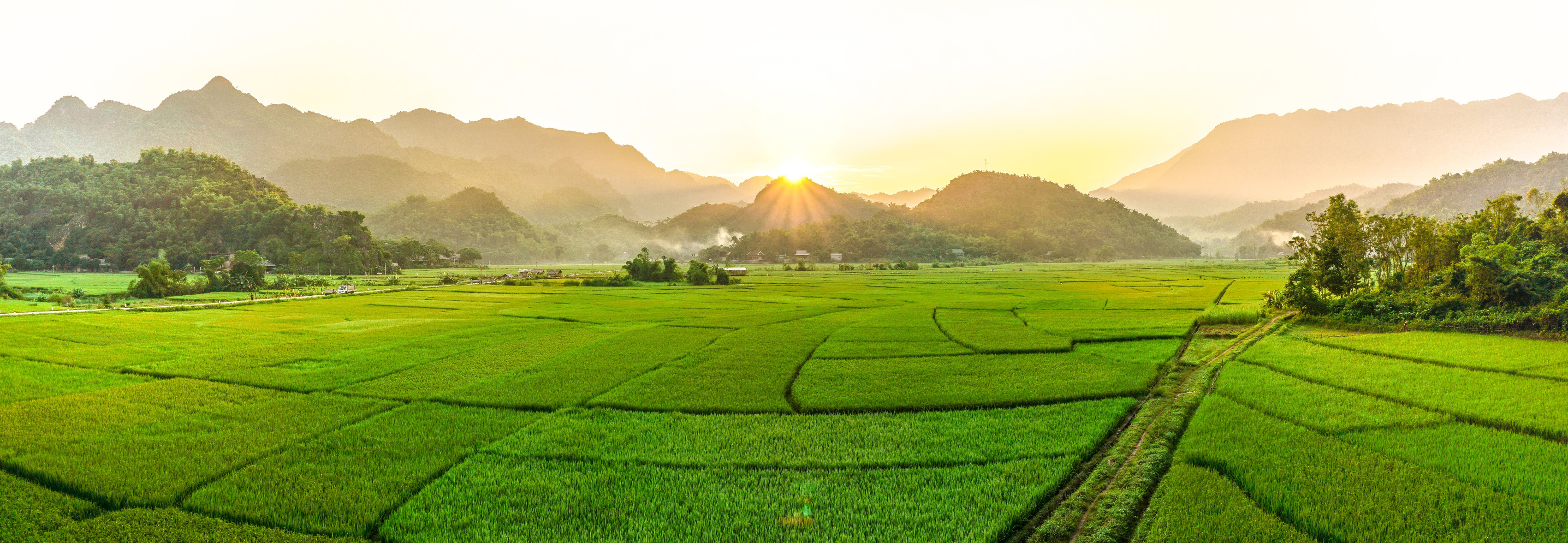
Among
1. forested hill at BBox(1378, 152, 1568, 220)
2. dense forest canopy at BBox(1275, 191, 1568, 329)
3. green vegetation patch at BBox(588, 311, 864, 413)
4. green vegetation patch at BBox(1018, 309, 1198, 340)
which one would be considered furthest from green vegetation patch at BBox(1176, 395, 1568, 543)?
forested hill at BBox(1378, 152, 1568, 220)

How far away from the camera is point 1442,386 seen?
11.9m

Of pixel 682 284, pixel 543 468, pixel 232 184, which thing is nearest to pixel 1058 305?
pixel 543 468

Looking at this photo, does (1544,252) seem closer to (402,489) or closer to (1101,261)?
(402,489)

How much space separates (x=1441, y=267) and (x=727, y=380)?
25.2 meters

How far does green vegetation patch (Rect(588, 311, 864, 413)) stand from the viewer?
37.0 feet

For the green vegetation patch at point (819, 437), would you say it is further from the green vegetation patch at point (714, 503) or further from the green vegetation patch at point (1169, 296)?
the green vegetation patch at point (1169, 296)

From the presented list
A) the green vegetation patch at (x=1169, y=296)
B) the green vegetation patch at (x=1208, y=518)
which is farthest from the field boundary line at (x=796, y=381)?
the green vegetation patch at (x=1169, y=296)

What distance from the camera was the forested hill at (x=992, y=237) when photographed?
145750 mm

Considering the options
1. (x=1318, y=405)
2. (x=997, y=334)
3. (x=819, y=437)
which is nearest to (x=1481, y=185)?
(x=997, y=334)

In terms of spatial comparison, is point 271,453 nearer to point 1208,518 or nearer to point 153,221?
point 1208,518

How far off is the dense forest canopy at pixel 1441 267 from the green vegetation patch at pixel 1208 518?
18.5 meters

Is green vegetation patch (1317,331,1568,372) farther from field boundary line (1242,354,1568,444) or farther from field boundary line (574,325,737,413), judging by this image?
field boundary line (574,325,737,413)

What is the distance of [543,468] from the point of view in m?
7.89

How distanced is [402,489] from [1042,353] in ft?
49.6
